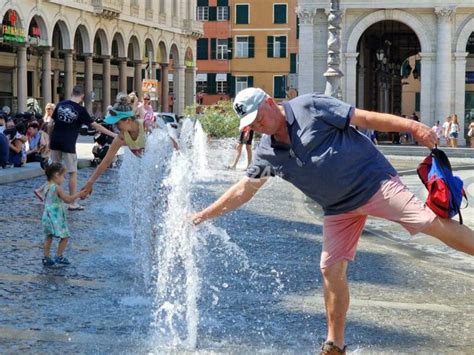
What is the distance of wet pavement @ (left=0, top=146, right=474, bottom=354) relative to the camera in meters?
5.89

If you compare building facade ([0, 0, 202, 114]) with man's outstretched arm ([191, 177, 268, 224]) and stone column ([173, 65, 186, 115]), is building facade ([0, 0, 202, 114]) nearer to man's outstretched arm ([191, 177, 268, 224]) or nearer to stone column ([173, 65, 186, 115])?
stone column ([173, 65, 186, 115])

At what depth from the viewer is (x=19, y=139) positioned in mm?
18797

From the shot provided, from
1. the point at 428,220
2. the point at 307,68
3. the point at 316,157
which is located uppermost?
the point at 307,68

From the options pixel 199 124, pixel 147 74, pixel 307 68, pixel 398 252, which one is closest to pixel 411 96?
pixel 147 74

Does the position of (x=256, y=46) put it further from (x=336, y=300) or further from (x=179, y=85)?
(x=336, y=300)

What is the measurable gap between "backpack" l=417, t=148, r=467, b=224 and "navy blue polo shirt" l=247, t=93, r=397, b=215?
0.24m

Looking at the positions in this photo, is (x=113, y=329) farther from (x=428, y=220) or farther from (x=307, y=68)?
(x=307, y=68)

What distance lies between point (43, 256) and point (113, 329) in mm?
2985

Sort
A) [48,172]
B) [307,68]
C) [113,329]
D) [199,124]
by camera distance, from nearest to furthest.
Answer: [113,329]
[48,172]
[199,124]
[307,68]

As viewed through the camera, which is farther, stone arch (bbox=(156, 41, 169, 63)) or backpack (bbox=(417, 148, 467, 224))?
stone arch (bbox=(156, 41, 169, 63))

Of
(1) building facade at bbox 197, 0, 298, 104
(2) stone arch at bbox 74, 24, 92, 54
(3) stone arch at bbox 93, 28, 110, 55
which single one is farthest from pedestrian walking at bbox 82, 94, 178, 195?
(1) building facade at bbox 197, 0, 298, 104

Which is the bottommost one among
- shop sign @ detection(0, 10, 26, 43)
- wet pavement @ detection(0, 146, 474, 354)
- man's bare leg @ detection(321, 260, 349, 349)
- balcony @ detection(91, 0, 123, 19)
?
wet pavement @ detection(0, 146, 474, 354)

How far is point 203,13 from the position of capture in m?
77.3

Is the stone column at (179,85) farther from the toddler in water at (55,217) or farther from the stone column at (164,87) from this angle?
the toddler in water at (55,217)
